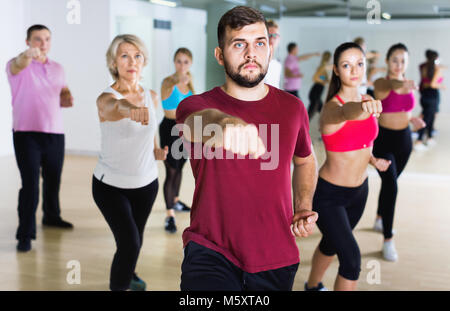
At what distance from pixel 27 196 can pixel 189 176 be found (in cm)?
300

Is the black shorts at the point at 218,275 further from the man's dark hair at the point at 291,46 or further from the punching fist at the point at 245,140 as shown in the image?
the man's dark hair at the point at 291,46

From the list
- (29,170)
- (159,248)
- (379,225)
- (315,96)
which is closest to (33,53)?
(29,170)

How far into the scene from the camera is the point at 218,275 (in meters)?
1.60

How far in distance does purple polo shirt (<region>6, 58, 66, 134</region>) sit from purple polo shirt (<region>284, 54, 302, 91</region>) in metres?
4.03

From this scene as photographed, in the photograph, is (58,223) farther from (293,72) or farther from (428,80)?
(428,80)

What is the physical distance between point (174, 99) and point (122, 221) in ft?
5.35

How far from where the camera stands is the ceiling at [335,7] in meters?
6.80

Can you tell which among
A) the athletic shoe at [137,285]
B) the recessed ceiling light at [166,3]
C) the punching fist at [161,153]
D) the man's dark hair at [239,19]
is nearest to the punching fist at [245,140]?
the man's dark hair at [239,19]

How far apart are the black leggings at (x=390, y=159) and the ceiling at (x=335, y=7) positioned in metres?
3.50

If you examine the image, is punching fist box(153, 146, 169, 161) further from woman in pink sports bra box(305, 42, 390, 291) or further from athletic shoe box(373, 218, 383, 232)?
athletic shoe box(373, 218, 383, 232)

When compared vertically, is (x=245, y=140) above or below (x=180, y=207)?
above

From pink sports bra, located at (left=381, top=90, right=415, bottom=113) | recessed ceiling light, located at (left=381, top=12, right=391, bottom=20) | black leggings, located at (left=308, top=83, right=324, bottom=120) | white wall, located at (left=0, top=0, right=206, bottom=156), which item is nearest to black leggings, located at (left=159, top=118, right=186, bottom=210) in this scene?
pink sports bra, located at (left=381, top=90, right=415, bottom=113)
